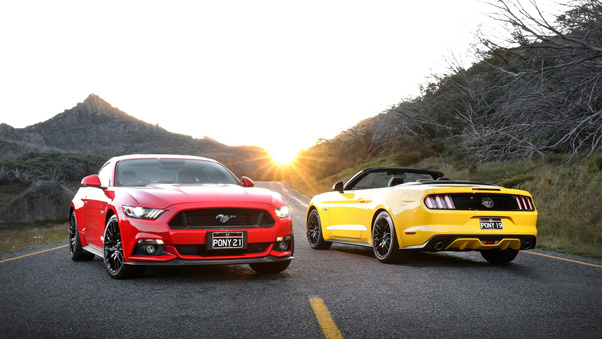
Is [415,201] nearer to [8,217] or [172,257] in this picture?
[172,257]

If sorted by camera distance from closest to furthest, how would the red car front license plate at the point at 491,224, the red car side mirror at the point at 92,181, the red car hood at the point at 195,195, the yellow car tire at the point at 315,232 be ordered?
the red car hood at the point at 195,195, the red car side mirror at the point at 92,181, the red car front license plate at the point at 491,224, the yellow car tire at the point at 315,232

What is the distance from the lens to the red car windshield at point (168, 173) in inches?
292

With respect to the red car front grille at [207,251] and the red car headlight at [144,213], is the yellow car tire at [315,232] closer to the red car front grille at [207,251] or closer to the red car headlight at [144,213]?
the red car front grille at [207,251]

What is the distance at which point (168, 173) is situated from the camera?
7.68 m

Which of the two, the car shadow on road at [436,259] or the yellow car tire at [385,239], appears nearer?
the yellow car tire at [385,239]

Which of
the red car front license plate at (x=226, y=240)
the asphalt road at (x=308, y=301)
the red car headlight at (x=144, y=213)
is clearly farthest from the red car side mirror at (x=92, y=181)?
the red car front license plate at (x=226, y=240)

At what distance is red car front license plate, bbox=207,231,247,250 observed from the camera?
239 inches

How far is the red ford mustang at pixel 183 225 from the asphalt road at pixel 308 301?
31 cm

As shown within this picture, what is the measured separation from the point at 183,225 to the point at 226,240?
0.52m

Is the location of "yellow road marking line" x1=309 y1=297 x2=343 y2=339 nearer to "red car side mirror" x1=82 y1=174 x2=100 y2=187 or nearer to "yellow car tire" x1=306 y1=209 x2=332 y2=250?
"red car side mirror" x1=82 y1=174 x2=100 y2=187

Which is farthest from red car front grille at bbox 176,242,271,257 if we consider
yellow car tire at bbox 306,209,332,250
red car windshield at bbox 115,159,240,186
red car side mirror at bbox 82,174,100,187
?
yellow car tire at bbox 306,209,332,250

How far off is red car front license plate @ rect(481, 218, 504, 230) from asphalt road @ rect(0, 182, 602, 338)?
0.60 m

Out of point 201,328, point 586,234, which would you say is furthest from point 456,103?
point 201,328

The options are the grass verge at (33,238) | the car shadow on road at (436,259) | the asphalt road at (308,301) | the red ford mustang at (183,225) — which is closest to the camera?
the asphalt road at (308,301)
